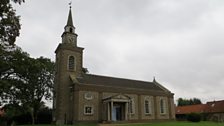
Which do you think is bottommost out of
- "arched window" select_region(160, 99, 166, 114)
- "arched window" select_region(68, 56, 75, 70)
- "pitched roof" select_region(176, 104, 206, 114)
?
"pitched roof" select_region(176, 104, 206, 114)

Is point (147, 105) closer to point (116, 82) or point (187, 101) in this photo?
point (116, 82)

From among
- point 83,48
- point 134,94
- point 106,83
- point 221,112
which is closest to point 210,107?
point 221,112

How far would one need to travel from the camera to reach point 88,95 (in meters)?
37.0

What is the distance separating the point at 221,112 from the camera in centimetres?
5797

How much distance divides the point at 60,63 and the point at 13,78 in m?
9.63

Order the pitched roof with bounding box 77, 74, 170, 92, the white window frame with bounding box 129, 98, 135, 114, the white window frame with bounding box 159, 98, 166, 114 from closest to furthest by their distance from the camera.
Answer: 1. the pitched roof with bounding box 77, 74, 170, 92
2. the white window frame with bounding box 129, 98, 135, 114
3. the white window frame with bounding box 159, 98, 166, 114

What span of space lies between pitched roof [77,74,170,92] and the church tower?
6.01 feet

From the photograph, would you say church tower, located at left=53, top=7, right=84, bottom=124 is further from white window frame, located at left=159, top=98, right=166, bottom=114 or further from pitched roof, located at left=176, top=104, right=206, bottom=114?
pitched roof, located at left=176, top=104, right=206, bottom=114

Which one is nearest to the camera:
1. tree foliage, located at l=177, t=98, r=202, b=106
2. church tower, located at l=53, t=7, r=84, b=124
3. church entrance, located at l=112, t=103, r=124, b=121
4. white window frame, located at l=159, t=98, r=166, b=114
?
church tower, located at l=53, t=7, r=84, b=124

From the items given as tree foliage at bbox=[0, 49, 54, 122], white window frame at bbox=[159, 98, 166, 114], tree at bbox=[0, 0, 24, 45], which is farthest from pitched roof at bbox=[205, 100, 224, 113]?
tree at bbox=[0, 0, 24, 45]

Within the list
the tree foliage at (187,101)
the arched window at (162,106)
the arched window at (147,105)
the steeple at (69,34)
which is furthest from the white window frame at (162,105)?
the tree foliage at (187,101)

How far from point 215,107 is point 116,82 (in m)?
31.3

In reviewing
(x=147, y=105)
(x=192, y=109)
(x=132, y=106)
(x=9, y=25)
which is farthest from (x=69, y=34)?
(x=192, y=109)

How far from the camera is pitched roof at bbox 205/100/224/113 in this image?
2325 inches
